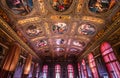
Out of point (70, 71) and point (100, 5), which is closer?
point (100, 5)

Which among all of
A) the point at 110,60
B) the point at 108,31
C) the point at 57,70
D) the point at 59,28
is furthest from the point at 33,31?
the point at 57,70

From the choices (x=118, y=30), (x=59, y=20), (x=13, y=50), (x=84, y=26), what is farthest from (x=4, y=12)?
(x=118, y=30)

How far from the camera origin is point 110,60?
830cm

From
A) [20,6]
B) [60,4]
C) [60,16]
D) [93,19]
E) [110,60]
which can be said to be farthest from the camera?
[93,19]

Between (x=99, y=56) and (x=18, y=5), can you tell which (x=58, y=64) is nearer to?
(x=99, y=56)

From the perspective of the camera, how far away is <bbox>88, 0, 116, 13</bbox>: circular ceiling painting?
683cm

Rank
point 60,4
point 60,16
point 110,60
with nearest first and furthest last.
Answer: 1. point 60,4
2. point 110,60
3. point 60,16

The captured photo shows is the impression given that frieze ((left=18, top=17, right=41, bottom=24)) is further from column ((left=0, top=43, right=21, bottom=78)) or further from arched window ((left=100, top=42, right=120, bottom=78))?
arched window ((left=100, top=42, right=120, bottom=78))

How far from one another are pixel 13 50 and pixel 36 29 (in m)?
3.23

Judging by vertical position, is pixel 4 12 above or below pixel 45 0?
below

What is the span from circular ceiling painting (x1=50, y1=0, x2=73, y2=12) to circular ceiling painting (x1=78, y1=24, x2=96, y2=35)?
121 inches

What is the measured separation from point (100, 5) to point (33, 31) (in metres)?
6.83

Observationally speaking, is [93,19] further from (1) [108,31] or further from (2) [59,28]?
(2) [59,28]

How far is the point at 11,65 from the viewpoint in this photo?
24.8 ft
